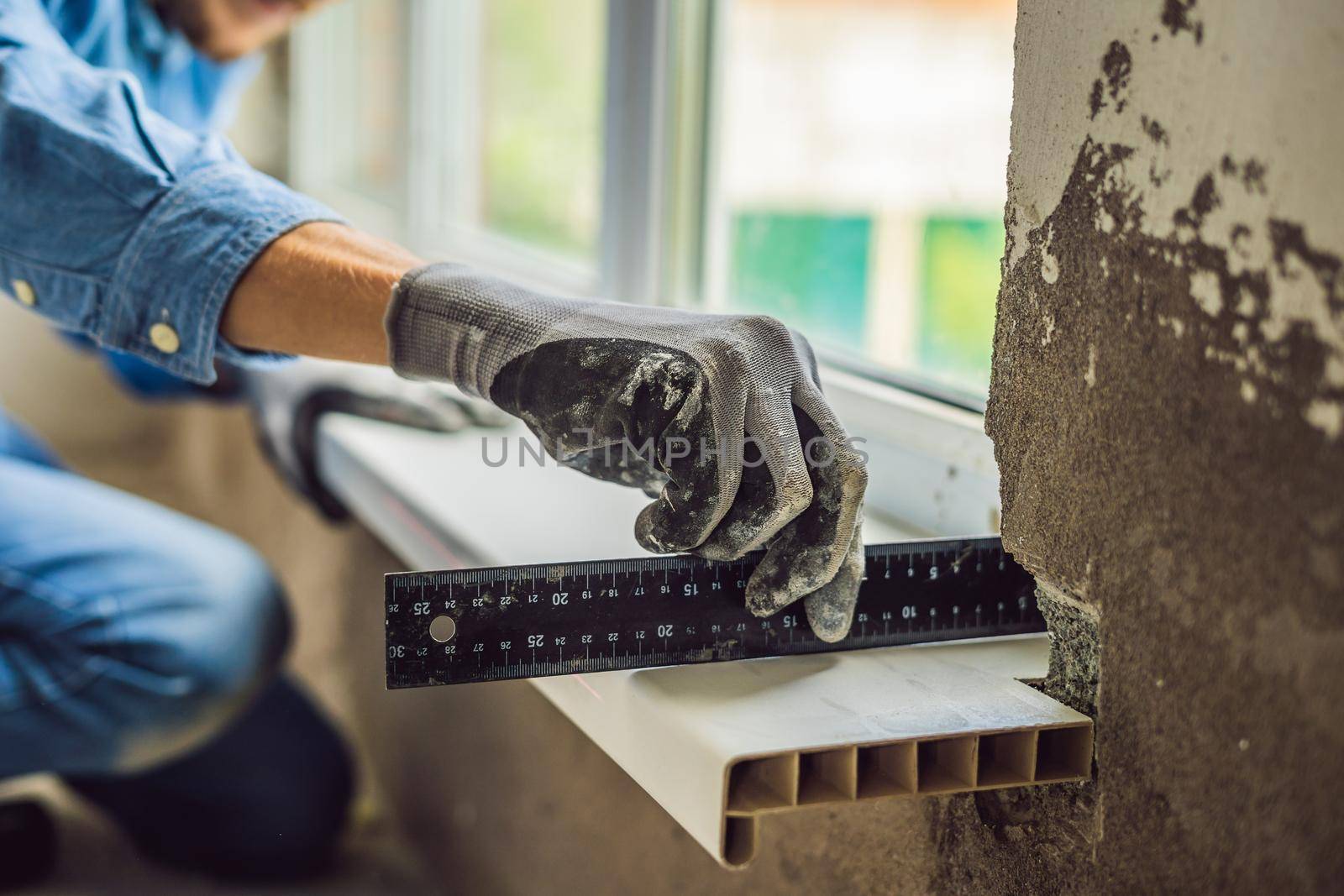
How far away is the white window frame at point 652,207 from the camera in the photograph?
1.03 m

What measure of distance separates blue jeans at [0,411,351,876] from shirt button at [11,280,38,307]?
51 cm

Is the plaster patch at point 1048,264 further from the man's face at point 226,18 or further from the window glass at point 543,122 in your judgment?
the man's face at point 226,18

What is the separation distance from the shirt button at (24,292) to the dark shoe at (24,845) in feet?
3.57

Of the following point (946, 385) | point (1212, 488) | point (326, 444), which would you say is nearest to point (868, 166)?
point (946, 385)

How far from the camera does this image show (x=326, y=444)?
1.65 m

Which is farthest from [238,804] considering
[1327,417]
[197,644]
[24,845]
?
[1327,417]

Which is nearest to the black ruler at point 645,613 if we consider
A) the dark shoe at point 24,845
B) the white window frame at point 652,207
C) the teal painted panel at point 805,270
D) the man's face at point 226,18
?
the white window frame at point 652,207

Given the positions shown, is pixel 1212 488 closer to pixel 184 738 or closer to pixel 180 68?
pixel 184 738

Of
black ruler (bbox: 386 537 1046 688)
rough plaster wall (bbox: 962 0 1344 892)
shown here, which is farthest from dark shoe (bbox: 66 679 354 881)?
rough plaster wall (bbox: 962 0 1344 892)

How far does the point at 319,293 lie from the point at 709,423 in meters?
0.34

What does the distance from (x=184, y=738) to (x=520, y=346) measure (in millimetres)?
959

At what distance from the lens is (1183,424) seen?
57 centimetres

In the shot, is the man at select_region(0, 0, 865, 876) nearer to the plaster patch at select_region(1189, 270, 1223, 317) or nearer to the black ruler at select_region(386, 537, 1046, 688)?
the black ruler at select_region(386, 537, 1046, 688)

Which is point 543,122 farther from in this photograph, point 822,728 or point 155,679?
point 822,728
